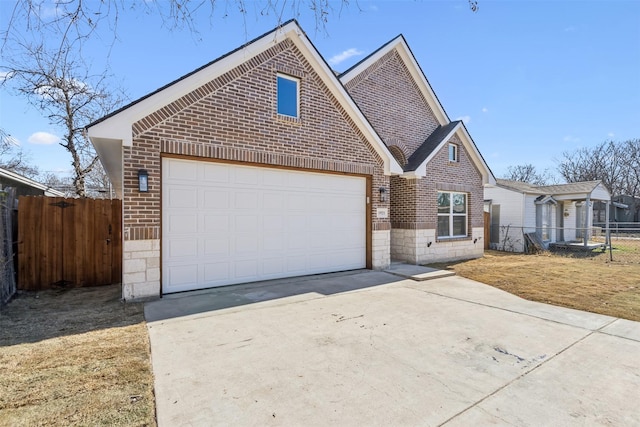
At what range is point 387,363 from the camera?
3.72 m

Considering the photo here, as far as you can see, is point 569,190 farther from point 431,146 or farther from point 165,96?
point 165,96

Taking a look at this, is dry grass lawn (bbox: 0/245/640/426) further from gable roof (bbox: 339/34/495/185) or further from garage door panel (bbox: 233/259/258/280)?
gable roof (bbox: 339/34/495/185)

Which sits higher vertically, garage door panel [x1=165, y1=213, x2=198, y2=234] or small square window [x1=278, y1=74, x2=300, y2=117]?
small square window [x1=278, y1=74, x2=300, y2=117]

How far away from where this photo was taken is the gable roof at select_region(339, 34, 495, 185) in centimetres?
1166

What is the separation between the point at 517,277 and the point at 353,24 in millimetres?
8290

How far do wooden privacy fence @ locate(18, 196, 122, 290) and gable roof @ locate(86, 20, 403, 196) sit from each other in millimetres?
1417

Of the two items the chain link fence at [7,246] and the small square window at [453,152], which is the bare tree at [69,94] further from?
the small square window at [453,152]

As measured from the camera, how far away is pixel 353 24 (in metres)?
4.36

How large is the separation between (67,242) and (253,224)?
4.36 m

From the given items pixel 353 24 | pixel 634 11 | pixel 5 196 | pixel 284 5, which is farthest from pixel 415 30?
pixel 5 196

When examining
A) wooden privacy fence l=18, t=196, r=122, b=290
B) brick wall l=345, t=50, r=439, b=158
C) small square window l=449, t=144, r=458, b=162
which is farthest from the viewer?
small square window l=449, t=144, r=458, b=162

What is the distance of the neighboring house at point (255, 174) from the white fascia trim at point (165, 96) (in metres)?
0.02

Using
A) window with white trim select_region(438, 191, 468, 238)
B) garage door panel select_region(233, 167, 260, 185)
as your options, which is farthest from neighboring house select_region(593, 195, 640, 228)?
garage door panel select_region(233, 167, 260, 185)

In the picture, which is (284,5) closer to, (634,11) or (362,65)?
(634,11)
